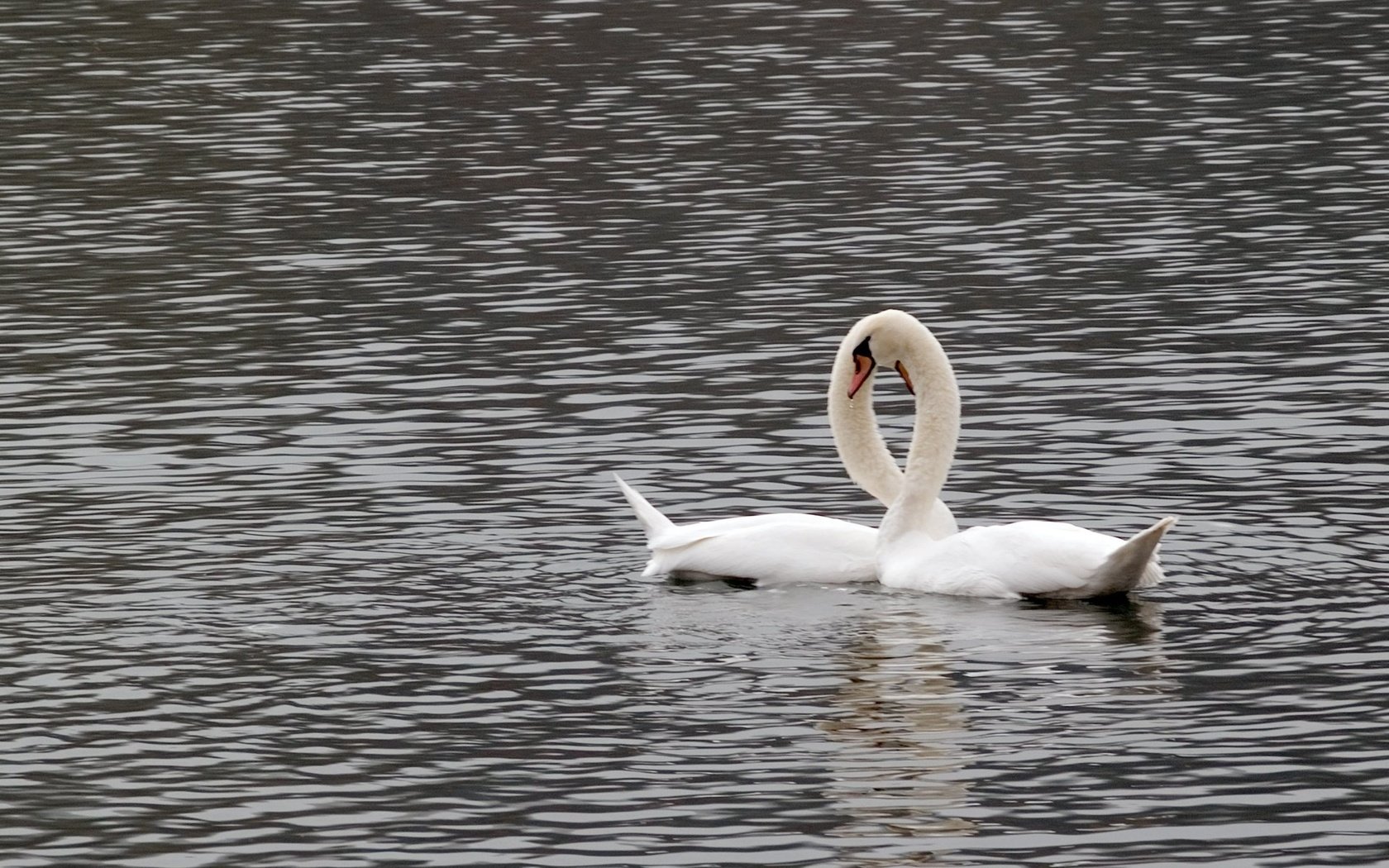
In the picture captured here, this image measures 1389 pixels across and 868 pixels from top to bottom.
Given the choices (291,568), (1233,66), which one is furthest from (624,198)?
(291,568)

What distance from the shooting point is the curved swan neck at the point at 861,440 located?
17.2 metres

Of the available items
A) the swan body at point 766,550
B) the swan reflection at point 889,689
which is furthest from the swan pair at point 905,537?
the swan reflection at point 889,689

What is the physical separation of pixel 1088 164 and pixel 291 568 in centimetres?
1885

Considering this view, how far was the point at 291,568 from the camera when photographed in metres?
16.8

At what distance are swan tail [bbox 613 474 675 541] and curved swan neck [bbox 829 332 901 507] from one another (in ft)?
4.36

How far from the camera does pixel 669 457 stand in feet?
65.3

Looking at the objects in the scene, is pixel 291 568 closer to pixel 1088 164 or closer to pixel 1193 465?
pixel 1193 465

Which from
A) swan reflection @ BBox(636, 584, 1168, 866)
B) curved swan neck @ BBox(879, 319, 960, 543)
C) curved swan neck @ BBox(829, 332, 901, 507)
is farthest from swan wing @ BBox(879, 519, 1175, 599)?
curved swan neck @ BBox(829, 332, 901, 507)

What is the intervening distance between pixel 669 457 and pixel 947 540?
4131 mm

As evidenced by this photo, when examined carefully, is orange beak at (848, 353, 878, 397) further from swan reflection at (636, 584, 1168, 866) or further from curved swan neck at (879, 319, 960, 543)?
swan reflection at (636, 584, 1168, 866)

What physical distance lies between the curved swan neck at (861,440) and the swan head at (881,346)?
4 cm

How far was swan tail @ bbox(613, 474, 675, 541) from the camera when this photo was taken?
16562 mm

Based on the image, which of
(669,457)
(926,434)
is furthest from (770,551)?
(669,457)

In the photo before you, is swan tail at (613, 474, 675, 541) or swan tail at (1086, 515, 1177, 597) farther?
swan tail at (613, 474, 675, 541)
